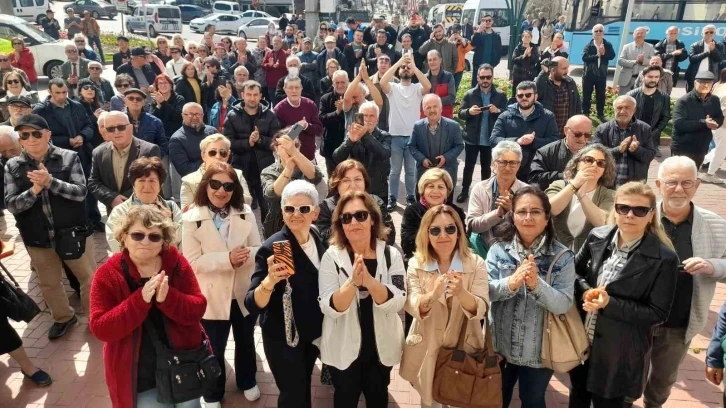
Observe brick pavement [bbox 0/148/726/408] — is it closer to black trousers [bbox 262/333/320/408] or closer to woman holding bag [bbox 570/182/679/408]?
black trousers [bbox 262/333/320/408]

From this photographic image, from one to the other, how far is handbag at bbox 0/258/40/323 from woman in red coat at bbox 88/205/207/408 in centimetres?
152

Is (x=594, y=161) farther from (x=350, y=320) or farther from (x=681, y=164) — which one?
(x=350, y=320)

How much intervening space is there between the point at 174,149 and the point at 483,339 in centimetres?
421

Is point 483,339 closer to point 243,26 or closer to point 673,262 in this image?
point 673,262

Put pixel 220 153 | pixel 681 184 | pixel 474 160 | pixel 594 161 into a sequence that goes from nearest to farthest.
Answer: pixel 681 184, pixel 594 161, pixel 220 153, pixel 474 160

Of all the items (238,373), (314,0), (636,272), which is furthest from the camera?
(314,0)

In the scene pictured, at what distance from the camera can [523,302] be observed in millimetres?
3066

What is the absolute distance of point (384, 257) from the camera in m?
3.10

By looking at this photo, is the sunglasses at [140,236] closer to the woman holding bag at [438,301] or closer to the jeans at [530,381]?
the woman holding bag at [438,301]

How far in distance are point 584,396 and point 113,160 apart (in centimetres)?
452

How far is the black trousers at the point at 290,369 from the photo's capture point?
3.11 metres

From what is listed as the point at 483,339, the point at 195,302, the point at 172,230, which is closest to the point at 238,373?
the point at 195,302

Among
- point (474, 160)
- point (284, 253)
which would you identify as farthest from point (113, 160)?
point (474, 160)

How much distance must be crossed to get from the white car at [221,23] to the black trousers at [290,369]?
33.6m
